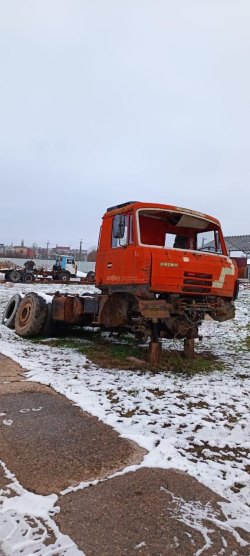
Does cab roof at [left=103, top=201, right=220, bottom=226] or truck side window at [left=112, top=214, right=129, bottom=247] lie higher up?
cab roof at [left=103, top=201, right=220, bottom=226]

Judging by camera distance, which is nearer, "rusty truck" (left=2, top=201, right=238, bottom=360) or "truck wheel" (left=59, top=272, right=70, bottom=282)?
"rusty truck" (left=2, top=201, right=238, bottom=360)

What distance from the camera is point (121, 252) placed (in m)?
7.46

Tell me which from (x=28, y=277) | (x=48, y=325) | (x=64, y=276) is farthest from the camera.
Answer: (x=64, y=276)

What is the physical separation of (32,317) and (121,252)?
3.08 m

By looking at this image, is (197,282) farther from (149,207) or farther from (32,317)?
(32,317)

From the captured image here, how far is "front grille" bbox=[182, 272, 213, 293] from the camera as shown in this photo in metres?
7.00

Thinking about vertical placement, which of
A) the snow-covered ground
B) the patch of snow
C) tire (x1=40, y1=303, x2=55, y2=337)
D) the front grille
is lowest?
the patch of snow

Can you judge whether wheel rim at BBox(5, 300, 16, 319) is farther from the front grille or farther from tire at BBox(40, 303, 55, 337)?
the front grille

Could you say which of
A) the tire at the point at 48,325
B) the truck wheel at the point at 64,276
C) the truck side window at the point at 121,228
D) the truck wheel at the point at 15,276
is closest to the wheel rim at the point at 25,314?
the tire at the point at 48,325

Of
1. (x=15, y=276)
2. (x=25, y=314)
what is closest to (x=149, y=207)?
(x=25, y=314)

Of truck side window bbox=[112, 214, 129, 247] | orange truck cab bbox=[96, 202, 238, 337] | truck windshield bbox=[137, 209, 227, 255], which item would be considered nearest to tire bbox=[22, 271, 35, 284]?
orange truck cab bbox=[96, 202, 238, 337]

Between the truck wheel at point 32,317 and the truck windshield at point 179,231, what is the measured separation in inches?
121

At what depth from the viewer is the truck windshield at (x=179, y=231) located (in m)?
7.82

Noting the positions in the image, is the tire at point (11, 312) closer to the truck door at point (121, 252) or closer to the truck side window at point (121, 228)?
the truck door at point (121, 252)
